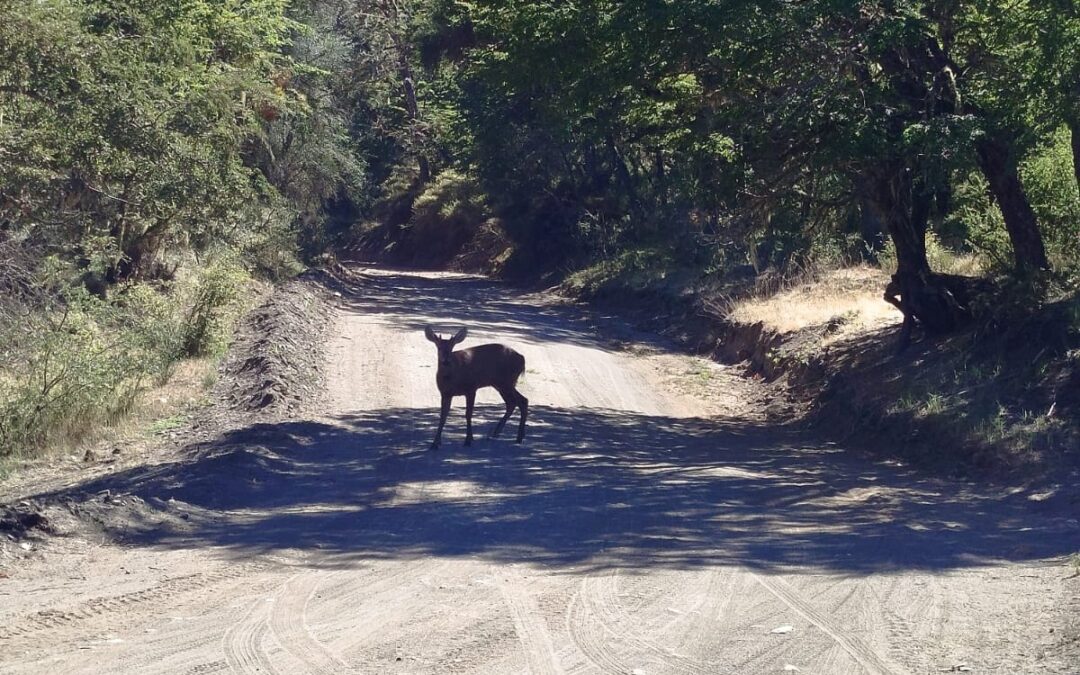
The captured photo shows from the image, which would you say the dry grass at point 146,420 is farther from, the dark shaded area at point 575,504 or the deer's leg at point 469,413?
the deer's leg at point 469,413

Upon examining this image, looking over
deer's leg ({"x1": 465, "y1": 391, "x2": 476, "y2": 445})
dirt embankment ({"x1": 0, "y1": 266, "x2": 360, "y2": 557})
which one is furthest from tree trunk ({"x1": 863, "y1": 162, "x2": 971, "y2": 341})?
dirt embankment ({"x1": 0, "y1": 266, "x2": 360, "y2": 557})

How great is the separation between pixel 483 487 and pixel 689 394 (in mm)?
8810

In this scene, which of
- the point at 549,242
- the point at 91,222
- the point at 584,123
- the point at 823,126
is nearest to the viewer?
the point at 823,126

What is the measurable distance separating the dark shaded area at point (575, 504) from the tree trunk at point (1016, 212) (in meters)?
4.49

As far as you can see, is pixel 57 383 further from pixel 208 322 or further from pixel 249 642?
pixel 249 642

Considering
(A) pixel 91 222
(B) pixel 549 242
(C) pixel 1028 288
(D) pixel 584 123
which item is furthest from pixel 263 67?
(C) pixel 1028 288

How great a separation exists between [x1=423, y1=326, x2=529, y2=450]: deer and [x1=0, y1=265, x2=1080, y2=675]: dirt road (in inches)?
18.1

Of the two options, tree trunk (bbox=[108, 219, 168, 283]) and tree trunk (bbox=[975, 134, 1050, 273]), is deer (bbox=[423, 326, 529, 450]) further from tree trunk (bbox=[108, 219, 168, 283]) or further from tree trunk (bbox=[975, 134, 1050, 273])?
tree trunk (bbox=[108, 219, 168, 283])

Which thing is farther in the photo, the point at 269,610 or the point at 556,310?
the point at 556,310

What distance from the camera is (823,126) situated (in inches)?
621

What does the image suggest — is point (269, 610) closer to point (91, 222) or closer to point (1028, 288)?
point (1028, 288)

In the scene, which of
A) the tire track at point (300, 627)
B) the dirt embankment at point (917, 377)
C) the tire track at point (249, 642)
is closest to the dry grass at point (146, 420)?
the tire track at point (300, 627)

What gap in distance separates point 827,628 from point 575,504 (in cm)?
431

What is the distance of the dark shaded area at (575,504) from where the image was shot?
383 inches
